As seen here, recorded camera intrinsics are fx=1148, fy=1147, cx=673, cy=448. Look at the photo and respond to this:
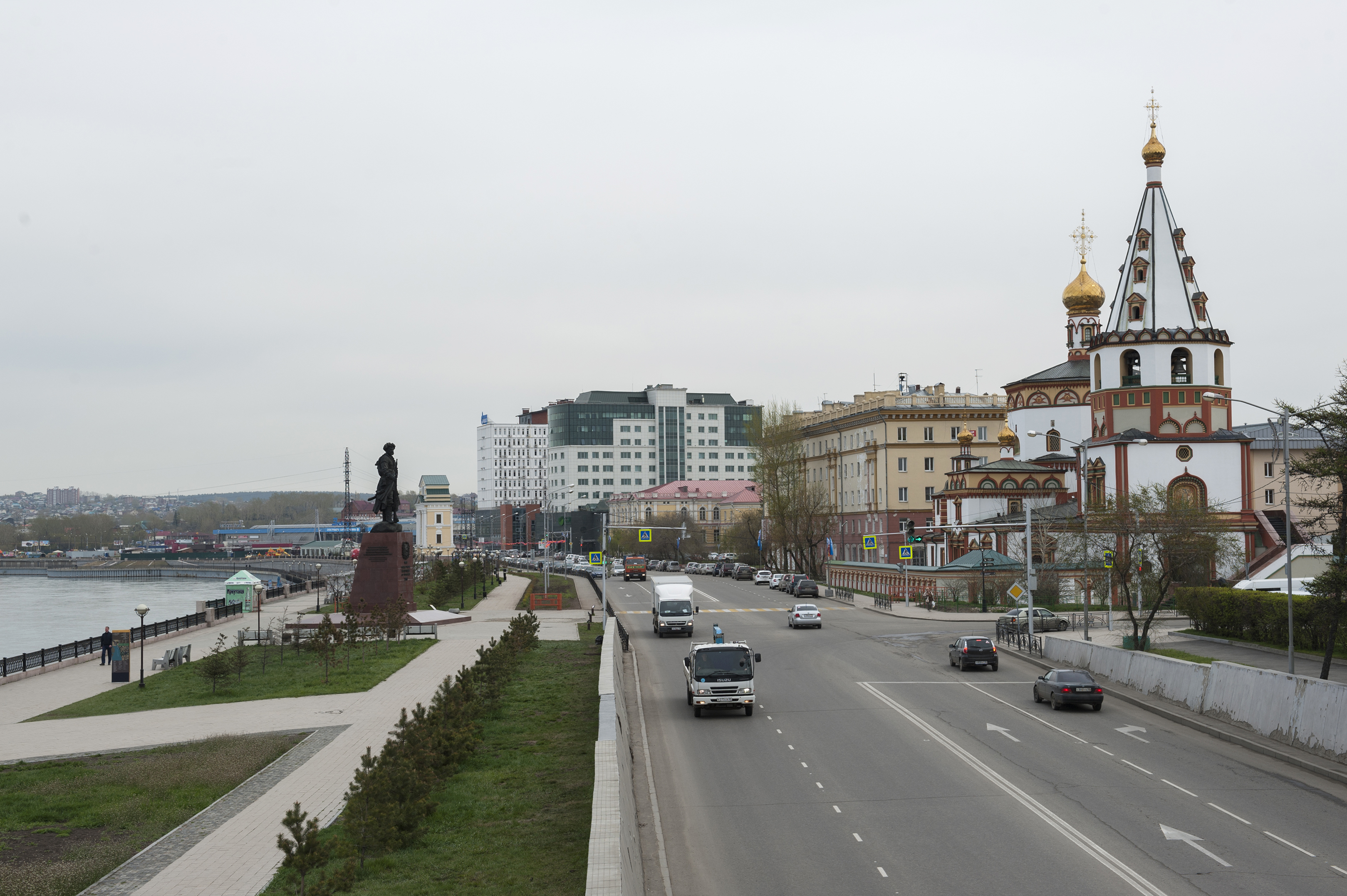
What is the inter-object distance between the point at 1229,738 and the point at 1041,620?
2846 centimetres

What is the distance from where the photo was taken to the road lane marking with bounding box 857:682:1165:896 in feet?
46.9

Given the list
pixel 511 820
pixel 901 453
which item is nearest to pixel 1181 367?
pixel 901 453

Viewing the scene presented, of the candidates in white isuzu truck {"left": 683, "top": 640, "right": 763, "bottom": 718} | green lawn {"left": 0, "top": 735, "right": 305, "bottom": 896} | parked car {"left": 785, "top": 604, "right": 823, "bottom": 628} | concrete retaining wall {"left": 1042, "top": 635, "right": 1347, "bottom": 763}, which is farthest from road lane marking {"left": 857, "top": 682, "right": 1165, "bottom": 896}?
parked car {"left": 785, "top": 604, "right": 823, "bottom": 628}

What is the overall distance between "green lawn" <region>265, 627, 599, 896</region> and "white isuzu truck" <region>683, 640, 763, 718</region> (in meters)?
2.72

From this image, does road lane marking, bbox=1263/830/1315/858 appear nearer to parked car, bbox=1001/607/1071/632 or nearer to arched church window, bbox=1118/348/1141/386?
parked car, bbox=1001/607/1071/632

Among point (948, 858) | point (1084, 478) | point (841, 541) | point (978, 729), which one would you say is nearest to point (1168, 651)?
point (1084, 478)

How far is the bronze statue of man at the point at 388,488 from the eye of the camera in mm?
51281

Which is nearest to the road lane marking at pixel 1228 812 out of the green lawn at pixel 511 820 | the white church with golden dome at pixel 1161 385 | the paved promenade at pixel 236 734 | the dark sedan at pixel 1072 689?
the green lawn at pixel 511 820

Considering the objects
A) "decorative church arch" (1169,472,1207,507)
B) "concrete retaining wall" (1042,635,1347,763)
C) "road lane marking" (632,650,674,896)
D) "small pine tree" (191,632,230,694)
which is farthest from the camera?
"decorative church arch" (1169,472,1207,507)

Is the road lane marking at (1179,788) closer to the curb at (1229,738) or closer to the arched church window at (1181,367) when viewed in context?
the curb at (1229,738)

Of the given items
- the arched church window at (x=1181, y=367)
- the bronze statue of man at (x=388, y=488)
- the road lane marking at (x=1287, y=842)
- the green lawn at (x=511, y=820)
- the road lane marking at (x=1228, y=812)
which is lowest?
the road lane marking at (x=1228, y=812)

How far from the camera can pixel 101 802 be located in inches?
752

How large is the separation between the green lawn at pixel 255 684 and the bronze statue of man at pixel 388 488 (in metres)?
10.0

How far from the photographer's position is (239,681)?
3475 centimetres
